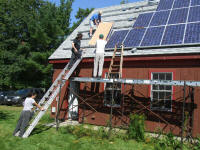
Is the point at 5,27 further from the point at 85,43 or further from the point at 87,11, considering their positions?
the point at 85,43

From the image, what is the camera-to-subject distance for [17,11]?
26.0 meters

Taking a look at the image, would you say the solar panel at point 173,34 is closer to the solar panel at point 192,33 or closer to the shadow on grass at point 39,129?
the solar panel at point 192,33

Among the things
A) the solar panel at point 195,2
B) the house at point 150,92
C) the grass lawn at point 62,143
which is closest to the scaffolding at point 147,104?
the house at point 150,92

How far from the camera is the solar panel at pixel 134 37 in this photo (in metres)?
8.98

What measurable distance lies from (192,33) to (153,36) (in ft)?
5.68

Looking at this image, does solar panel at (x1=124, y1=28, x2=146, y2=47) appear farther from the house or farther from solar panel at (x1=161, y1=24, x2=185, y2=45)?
solar panel at (x1=161, y1=24, x2=185, y2=45)

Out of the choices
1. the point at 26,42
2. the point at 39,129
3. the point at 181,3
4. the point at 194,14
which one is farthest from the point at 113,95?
the point at 26,42

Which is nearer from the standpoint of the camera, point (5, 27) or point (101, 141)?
point (101, 141)

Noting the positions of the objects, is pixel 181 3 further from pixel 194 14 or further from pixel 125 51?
pixel 125 51

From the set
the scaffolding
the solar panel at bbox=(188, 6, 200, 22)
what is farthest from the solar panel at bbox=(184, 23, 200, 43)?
the scaffolding

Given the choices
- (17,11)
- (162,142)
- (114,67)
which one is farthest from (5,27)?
(162,142)

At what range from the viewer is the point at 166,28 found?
888 cm

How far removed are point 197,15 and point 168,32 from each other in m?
1.79

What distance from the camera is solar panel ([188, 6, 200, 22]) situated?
28.3ft
